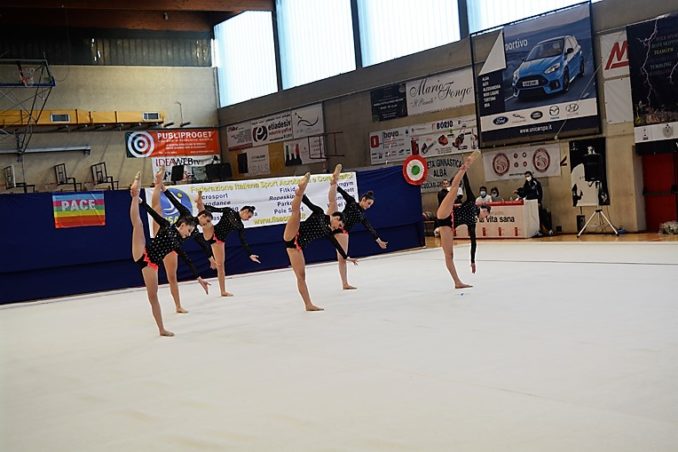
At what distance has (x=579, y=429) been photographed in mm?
3887

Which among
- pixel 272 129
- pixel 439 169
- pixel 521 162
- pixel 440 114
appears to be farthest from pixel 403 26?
pixel 272 129

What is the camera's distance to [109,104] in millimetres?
27469

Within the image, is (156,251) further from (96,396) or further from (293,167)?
(293,167)

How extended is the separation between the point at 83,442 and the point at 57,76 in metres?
24.7

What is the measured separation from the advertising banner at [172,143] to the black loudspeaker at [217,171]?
1.82m

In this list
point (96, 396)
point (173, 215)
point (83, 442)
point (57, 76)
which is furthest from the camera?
point (57, 76)

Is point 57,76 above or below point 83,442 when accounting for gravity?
above

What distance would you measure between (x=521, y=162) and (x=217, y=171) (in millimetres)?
12531

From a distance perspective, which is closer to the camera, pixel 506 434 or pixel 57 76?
pixel 506 434

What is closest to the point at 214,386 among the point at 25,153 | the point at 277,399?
the point at 277,399

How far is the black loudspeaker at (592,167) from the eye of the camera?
56.2ft

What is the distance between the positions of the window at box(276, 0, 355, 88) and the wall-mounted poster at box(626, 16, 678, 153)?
966cm

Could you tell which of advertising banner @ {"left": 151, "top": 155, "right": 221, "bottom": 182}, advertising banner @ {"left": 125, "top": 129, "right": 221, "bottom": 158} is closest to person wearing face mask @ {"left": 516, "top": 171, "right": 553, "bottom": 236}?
advertising banner @ {"left": 151, "top": 155, "right": 221, "bottom": 182}

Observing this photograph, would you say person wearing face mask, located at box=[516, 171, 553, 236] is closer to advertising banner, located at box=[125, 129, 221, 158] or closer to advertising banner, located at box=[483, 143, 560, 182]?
advertising banner, located at box=[483, 143, 560, 182]
